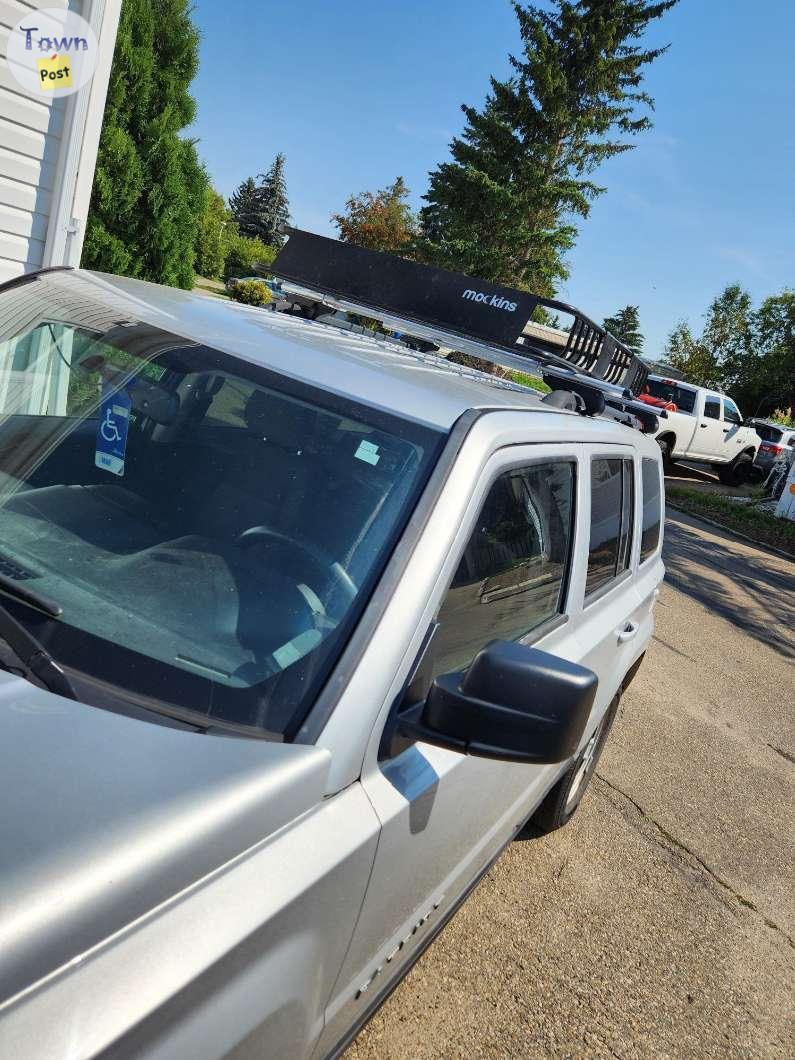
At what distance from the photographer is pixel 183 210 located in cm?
824

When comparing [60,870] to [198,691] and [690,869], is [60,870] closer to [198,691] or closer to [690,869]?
[198,691]

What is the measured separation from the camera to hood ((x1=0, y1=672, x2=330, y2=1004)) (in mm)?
1056

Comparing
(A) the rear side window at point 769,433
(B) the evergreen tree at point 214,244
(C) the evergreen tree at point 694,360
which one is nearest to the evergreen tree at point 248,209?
(B) the evergreen tree at point 214,244

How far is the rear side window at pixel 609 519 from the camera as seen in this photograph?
2758 mm

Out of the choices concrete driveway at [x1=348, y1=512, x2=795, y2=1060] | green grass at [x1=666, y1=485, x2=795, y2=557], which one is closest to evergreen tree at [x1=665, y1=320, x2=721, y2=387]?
green grass at [x1=666, y1=485, x2=795, y2=557]

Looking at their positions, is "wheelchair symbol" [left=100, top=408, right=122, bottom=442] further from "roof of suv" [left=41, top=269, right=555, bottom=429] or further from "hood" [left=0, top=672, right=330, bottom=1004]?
"hood" [left=0, top=672, right=330, bottom=1004]

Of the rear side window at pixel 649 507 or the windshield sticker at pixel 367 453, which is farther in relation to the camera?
the rear side window at pixel 649 507

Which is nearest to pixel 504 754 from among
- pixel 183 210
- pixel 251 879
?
pixel 251 879

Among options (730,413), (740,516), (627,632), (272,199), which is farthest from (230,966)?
(272,199)

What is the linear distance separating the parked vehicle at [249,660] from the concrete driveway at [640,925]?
494mm

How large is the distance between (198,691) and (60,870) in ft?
1.49

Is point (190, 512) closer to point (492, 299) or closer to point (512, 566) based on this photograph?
point (512, 566)

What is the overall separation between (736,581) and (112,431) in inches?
390

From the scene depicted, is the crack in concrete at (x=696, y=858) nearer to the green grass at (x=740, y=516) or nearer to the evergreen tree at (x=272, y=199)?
the green grass at (x=740, y=516)
